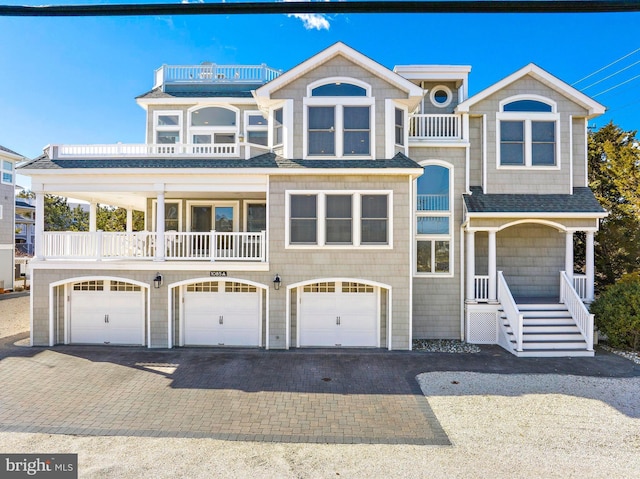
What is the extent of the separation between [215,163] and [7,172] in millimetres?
20266

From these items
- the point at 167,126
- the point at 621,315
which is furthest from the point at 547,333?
the point at 167,126

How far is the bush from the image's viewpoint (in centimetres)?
1026

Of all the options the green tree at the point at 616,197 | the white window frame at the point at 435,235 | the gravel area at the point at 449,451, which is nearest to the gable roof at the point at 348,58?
the white window frame at the point at 435,235

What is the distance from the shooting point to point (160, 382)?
816 cm

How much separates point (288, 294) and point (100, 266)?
6188 millimetres

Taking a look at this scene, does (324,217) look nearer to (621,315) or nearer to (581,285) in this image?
(581,285)

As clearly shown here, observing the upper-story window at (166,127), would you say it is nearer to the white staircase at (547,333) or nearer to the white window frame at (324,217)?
the white window frame at (324,217)

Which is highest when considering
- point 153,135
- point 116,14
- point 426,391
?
point 153,135

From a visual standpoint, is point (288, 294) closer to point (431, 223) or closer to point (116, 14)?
point (431, 223)

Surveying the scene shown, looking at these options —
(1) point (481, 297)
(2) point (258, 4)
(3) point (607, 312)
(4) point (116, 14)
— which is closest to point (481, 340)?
(1) point (481, 297)

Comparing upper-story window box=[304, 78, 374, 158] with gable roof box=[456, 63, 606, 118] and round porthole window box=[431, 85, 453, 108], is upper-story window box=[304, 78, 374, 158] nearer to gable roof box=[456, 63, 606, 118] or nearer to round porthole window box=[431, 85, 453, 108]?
gable roof box=[456, 63, 606, 118]

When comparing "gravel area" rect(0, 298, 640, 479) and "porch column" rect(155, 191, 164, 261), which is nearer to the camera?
"gravel area" rect(0, 298, 640, 479)

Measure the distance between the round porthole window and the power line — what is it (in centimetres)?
1043

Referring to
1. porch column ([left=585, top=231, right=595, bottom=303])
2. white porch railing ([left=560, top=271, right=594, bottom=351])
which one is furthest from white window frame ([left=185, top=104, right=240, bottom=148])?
porch column ([left=585, top=231, right=595, bottom=303])
